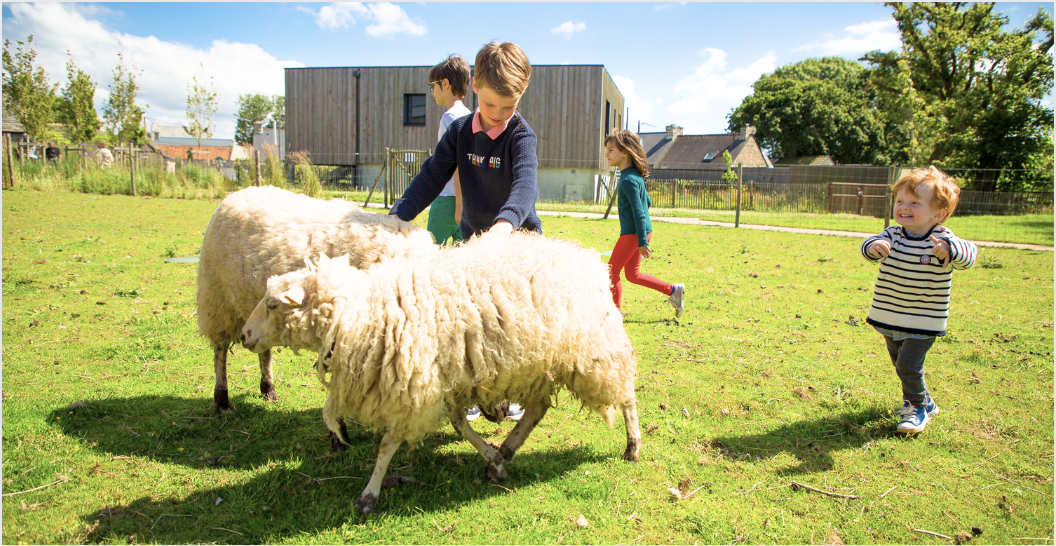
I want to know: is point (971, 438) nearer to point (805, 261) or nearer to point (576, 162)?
point (805, 261)

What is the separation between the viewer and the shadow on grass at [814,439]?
3.46 meters

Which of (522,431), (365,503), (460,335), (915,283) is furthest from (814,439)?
(365,503)

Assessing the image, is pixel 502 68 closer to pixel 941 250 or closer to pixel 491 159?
pixel 491 159

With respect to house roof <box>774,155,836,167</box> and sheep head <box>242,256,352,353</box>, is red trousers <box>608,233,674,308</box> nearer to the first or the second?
sheep head <box>242,256,352,353</box>

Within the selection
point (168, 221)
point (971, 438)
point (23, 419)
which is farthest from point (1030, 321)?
point (168, 221)

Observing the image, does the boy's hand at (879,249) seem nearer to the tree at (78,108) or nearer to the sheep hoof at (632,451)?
the sheep hoof at (632,451)

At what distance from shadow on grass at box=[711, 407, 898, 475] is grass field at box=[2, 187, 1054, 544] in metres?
0.02

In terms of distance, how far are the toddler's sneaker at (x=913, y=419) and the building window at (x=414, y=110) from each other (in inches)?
1081

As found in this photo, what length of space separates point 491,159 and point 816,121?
2258 inches

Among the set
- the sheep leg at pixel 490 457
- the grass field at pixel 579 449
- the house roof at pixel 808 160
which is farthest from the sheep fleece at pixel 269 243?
the house roof at pixel 808 160

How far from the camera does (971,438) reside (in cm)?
364

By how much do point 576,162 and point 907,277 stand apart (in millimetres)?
24625

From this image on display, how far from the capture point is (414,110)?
28938 millimetres

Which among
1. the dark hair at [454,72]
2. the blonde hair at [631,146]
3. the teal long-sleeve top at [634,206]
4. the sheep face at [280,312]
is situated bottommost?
the sheep face at [280,312]
